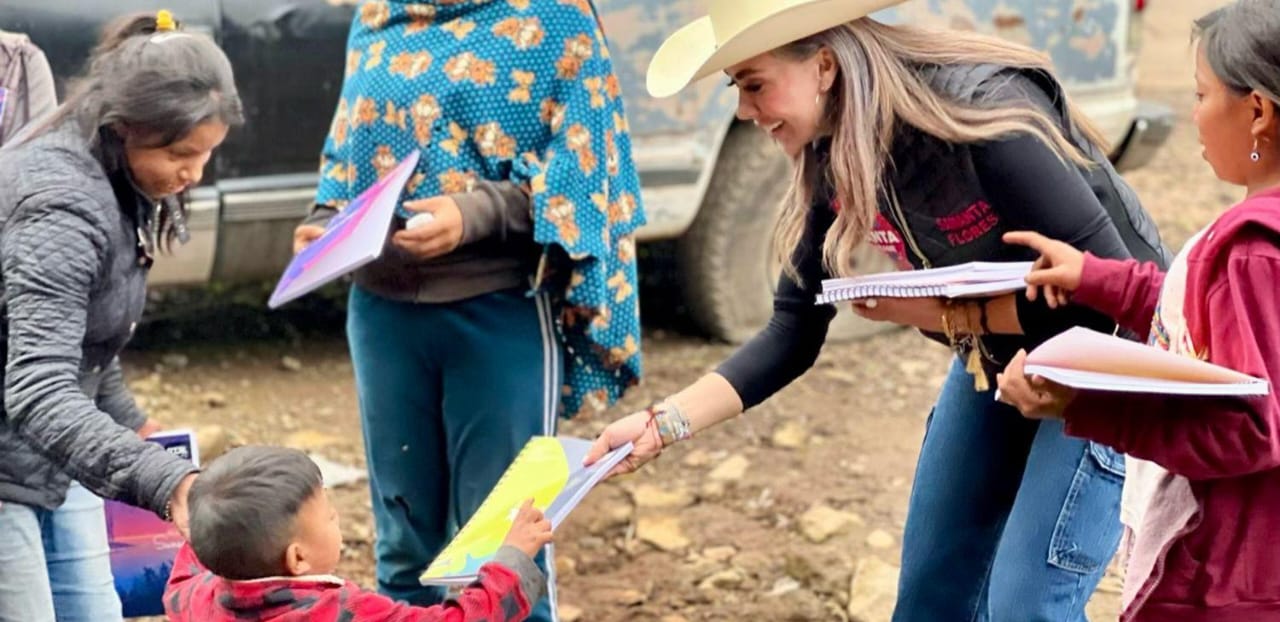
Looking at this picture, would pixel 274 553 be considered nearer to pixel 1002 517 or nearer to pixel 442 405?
pixel 442 405

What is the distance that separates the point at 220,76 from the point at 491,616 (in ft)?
3.51

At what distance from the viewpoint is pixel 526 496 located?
284cm

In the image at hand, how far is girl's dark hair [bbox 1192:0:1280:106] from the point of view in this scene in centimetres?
216

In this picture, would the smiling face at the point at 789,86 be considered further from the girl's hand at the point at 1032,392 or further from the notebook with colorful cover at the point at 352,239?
the notebook with colorful cover at the point at 352,239

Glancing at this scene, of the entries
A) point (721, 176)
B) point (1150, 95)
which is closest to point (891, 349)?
point (721, 176)

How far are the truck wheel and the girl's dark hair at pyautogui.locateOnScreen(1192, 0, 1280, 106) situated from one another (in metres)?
3.60

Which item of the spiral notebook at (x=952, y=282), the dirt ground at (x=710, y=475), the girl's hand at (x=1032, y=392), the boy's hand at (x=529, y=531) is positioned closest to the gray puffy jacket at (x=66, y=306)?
the boy's hand at (x=529, y=531)

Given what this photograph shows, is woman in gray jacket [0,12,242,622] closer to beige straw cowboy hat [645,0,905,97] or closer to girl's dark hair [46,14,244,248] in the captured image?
girl's dark hair [46,14,244,248]

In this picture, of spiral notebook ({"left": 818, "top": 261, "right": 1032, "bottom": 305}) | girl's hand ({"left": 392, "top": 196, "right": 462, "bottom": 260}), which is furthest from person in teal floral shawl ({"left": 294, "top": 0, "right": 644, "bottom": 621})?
spiral notebook ({"left": 818, "top": 261, "right": 1032, "bottom": 305})

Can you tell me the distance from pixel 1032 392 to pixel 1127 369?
0.62 feet

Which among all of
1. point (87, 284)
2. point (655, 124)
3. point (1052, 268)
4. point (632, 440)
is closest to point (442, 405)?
point (632, 440)

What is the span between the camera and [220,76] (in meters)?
2.88

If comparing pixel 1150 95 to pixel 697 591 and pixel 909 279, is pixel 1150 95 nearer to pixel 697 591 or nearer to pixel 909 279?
pixel 697 591

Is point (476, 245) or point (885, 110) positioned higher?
point (885, 110)
